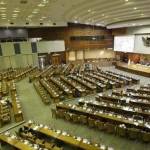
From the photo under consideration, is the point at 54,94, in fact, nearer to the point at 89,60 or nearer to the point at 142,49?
the point at 142,49

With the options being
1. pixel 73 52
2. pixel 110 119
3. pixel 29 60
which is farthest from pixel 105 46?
pixel 110 119

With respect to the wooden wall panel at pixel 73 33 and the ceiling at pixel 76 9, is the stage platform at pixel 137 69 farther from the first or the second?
the wooden wall panel at pixel 73 33

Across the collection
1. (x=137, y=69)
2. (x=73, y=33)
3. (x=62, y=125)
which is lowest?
(x=62, y=125)

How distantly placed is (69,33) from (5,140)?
26.8 m

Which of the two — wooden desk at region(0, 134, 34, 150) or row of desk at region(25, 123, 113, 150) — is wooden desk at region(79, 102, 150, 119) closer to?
row of desk at region(25, 123, 113, 150)

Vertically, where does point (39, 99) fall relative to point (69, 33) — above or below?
below

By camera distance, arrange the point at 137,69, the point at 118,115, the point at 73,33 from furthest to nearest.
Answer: the point at 73,33 < the point at 137,69 < the point at 118,115

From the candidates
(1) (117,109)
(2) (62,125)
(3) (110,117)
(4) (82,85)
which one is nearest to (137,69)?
(4) (82,85)

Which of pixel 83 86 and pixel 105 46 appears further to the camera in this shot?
pixel 105 46

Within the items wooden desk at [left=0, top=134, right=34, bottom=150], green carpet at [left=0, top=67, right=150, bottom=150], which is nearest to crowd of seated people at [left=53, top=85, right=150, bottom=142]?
green carpet at [left=0, top=67, right=150, bottom=150]

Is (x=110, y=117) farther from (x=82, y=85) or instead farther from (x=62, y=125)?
(x=82, y=85)

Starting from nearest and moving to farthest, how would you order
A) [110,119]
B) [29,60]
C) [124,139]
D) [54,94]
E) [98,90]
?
[124,139], [110,119], [54,94], [98,90], [29,60]

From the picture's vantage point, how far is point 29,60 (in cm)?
3316

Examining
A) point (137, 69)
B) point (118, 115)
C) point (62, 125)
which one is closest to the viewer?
point (118, 115)
